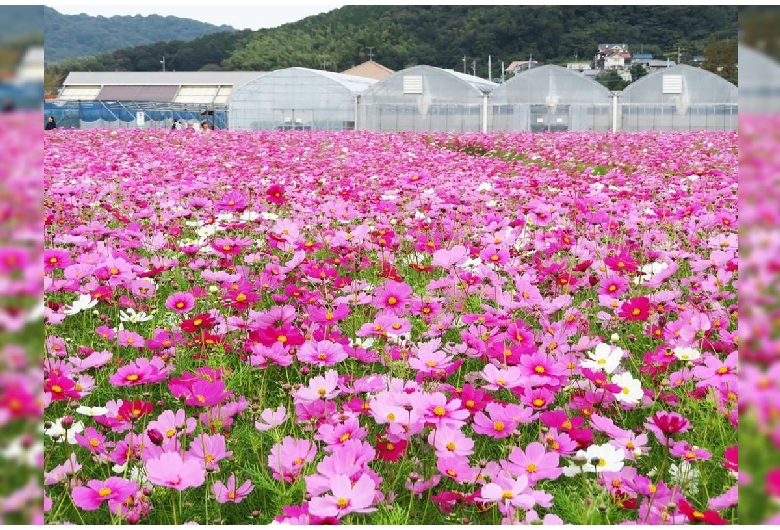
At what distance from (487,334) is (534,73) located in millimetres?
20407

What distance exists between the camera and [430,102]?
2116 cm

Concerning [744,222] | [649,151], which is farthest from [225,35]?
[744,222]

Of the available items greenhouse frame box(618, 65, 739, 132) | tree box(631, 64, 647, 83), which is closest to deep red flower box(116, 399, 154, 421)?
greenhouse frame box(618, 65, 739, 132)

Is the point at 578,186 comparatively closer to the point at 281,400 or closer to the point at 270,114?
the point at 281,400

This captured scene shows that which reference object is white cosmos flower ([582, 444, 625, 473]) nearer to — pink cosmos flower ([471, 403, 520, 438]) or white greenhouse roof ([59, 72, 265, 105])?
pink cosmos flower ([471, 403, 520, 438])

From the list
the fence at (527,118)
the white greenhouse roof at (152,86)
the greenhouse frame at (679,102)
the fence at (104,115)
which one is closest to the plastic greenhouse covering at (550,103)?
the fence at (527,118)

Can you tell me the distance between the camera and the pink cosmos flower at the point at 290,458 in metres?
1.17

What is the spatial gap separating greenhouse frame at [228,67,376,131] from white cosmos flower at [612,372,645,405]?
20832mm

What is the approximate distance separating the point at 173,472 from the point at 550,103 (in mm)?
21264

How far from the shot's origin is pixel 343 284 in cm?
210

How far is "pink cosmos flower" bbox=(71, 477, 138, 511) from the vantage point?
1021mm

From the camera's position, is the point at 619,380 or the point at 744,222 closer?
the point at 744,222

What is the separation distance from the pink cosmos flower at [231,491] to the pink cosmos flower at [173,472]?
0.62ft

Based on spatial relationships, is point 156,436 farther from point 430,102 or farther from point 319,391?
point 430,102
